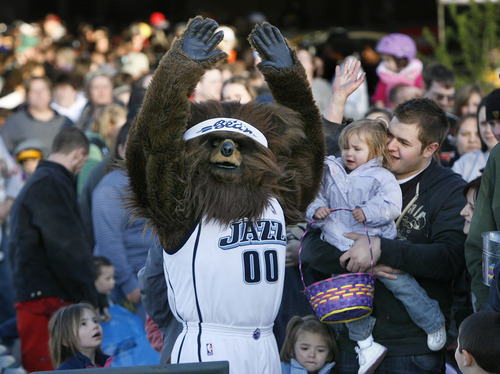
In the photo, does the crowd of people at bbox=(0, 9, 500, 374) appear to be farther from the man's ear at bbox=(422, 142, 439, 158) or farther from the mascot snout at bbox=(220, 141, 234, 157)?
the mascot snout at bbox=(220, 141, 234, 157)

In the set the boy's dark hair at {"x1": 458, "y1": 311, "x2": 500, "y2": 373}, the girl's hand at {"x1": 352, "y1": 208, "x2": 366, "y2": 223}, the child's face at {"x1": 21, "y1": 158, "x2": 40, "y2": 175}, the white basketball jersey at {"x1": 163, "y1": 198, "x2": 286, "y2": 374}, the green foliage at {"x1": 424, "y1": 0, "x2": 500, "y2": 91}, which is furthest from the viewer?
the green foliage at {"x1": 424, "y1": 0, "x2": 500, "y2": 91}

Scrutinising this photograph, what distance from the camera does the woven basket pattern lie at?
3949 millimetres

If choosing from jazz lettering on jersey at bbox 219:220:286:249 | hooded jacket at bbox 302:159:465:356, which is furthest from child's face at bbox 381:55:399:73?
jazz lettering on jersey at bbox 219:220:286:249

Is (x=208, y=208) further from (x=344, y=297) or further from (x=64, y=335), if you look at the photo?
(x=64, y=335)

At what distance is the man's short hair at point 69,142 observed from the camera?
20.6ft

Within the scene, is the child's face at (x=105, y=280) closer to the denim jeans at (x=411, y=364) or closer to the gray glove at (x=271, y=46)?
the denim jeans at (x=411, y=364)

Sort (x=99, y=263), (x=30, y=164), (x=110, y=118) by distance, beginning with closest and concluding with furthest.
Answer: (x=99, y=263), (x=110, y=118), (x=30, y=164)

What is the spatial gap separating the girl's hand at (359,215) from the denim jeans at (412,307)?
0.35 meters

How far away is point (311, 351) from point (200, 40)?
72.9 inches

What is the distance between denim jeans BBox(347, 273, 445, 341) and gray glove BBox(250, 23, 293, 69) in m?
1.23

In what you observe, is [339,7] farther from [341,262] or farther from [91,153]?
[341,262]

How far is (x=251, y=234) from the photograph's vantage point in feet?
12.0

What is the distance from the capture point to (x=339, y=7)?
2319cm

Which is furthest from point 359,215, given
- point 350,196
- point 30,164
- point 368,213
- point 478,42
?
point 478,42
